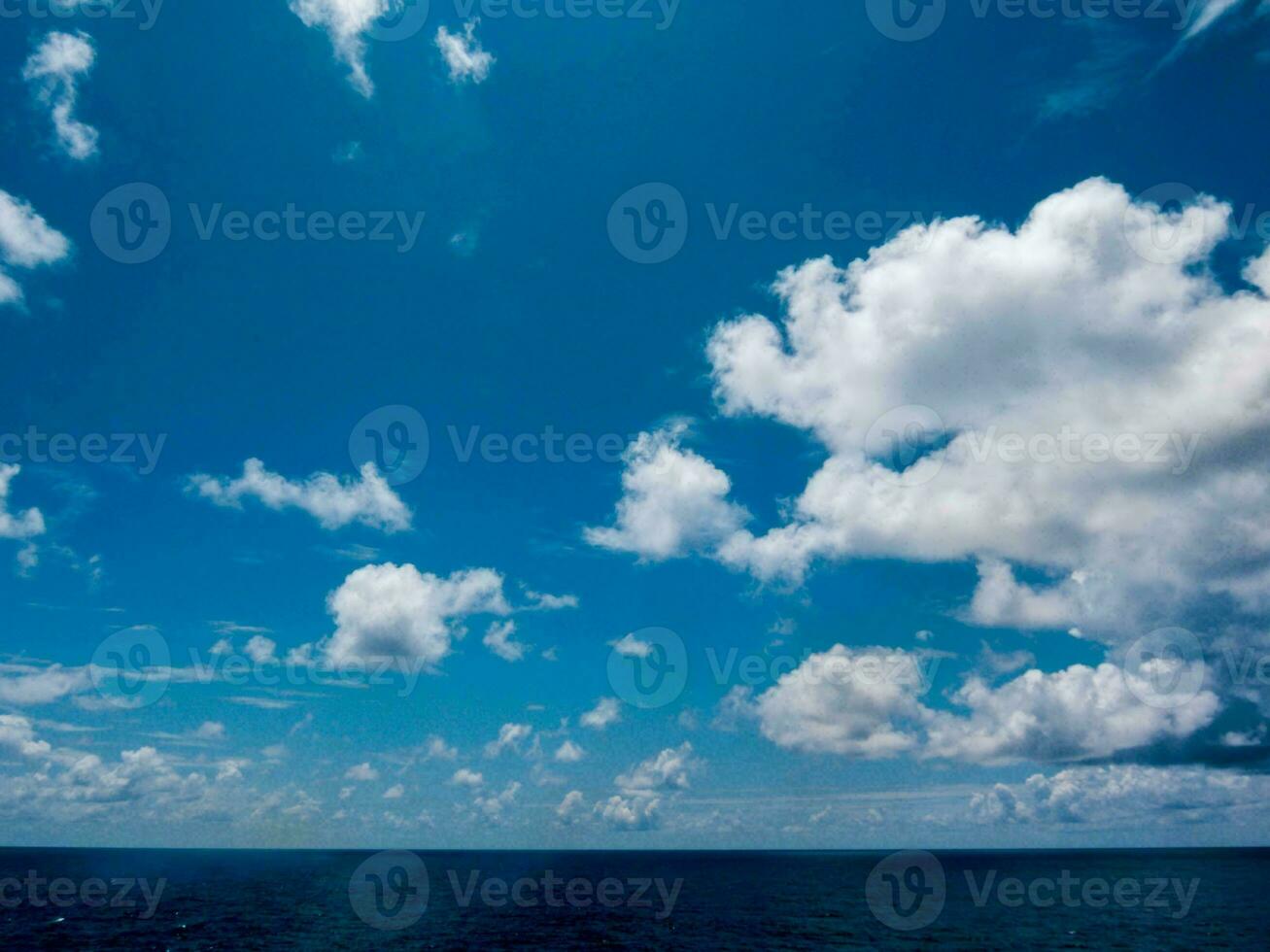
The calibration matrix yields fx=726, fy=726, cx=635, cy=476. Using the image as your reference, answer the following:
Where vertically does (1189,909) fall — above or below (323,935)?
below

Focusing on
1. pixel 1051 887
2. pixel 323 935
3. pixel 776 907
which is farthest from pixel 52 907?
pixel 1051 887

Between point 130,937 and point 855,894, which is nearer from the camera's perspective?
point 130,937

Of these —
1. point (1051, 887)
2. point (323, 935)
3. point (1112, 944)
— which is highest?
point (323, 935)

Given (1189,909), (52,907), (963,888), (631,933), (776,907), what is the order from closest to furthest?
(631,933), (52,907), (1189,909), (776,907), (963,888)

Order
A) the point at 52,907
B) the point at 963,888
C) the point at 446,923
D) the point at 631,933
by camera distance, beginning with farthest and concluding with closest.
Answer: the point at 963,888 < the point at 52,907 < the point at 446,923 < the point at 631,933

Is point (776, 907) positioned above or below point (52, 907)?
→ below

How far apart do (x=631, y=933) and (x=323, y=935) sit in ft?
117

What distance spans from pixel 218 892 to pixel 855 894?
400ft

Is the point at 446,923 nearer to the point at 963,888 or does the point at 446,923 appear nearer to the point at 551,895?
the point at 551,895

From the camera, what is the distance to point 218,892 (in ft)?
453

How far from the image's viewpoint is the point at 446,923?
93.4 metres

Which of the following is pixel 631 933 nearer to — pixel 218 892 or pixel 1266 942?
pixel 1266 942

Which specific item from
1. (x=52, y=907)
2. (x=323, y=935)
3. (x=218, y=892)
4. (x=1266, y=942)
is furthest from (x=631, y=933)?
(x=218, y=892)

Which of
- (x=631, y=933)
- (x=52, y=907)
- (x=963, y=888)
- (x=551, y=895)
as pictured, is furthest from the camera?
(x=963, y=888)
